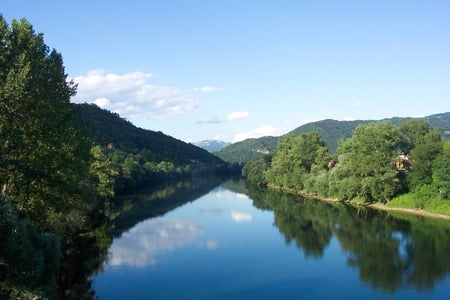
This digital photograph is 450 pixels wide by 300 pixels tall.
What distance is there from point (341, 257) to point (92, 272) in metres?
24.2

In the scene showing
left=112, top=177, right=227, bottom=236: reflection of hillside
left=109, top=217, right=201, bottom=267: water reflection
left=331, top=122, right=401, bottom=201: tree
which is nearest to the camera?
left=109, top=217, right=201, bottom=267: water reflection

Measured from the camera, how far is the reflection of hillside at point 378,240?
3609cm

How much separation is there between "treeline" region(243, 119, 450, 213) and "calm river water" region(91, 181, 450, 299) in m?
5.85

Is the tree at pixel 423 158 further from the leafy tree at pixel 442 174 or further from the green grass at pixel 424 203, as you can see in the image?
the leafy tree at pixel 442 174

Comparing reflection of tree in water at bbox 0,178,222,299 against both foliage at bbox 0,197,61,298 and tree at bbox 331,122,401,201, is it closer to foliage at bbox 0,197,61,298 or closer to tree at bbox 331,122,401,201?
foliage at bbox 0,197,61,298

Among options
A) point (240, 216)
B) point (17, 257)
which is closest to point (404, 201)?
point (240, 216)

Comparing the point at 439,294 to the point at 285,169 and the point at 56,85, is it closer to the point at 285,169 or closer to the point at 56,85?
the point at 56,85

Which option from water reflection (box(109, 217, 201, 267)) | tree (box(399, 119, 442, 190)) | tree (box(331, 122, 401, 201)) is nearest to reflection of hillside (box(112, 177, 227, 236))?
water reflection (box(109, 217, 201, 267))

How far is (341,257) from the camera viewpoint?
142 feet

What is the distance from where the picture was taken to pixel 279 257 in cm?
4416

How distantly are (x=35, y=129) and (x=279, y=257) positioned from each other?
89.4 ft

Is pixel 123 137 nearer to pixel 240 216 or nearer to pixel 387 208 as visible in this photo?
pixel 240 216

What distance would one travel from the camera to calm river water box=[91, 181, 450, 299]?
33094 mm

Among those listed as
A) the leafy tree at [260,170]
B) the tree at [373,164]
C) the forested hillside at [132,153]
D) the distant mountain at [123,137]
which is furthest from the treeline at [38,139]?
the distant mountain at [123,137]
